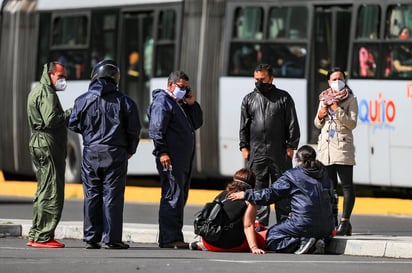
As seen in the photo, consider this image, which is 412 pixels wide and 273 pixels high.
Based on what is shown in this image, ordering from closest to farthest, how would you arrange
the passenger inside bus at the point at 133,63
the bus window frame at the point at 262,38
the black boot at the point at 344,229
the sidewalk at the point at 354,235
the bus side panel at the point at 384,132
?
1. the sidewalk at the point at 354,235
2. the black boot at the point at 344,229
3. the bus side panel at the point at 384,132
4. the bus window frame at the point at 262,38
5. the passenger inside bus at the point at 133,63

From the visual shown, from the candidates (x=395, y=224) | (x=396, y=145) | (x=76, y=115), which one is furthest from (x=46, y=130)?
(x=396, y=145)

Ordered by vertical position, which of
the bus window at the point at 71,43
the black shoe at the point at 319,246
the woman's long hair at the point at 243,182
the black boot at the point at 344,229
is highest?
the bus window at the point at 71,43

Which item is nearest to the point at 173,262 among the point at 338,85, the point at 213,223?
the point at 213,223

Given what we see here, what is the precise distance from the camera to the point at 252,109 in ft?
52.9

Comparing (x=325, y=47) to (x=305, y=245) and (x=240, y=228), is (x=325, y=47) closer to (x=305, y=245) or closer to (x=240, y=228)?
(x=240, y=228)

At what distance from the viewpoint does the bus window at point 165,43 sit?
25797 mm

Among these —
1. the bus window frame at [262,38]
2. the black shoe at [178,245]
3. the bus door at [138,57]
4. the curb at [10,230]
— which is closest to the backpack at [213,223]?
the black shoe at [178,245]

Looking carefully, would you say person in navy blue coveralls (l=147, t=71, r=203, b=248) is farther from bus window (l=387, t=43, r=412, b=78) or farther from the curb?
bus window (l=387, t=43, r=412, b=78)

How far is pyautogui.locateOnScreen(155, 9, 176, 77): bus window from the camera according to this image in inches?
1016

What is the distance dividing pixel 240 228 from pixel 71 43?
1319cm

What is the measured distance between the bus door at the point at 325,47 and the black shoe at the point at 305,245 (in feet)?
28.9

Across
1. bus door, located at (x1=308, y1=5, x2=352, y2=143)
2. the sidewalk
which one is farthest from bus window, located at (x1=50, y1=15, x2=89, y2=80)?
the sidewalk

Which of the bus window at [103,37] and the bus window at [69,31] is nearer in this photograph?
the bus window at [103,37]

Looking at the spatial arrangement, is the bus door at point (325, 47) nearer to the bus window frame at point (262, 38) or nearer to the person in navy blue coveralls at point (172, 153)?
the bus window frame at point (262, 38)
